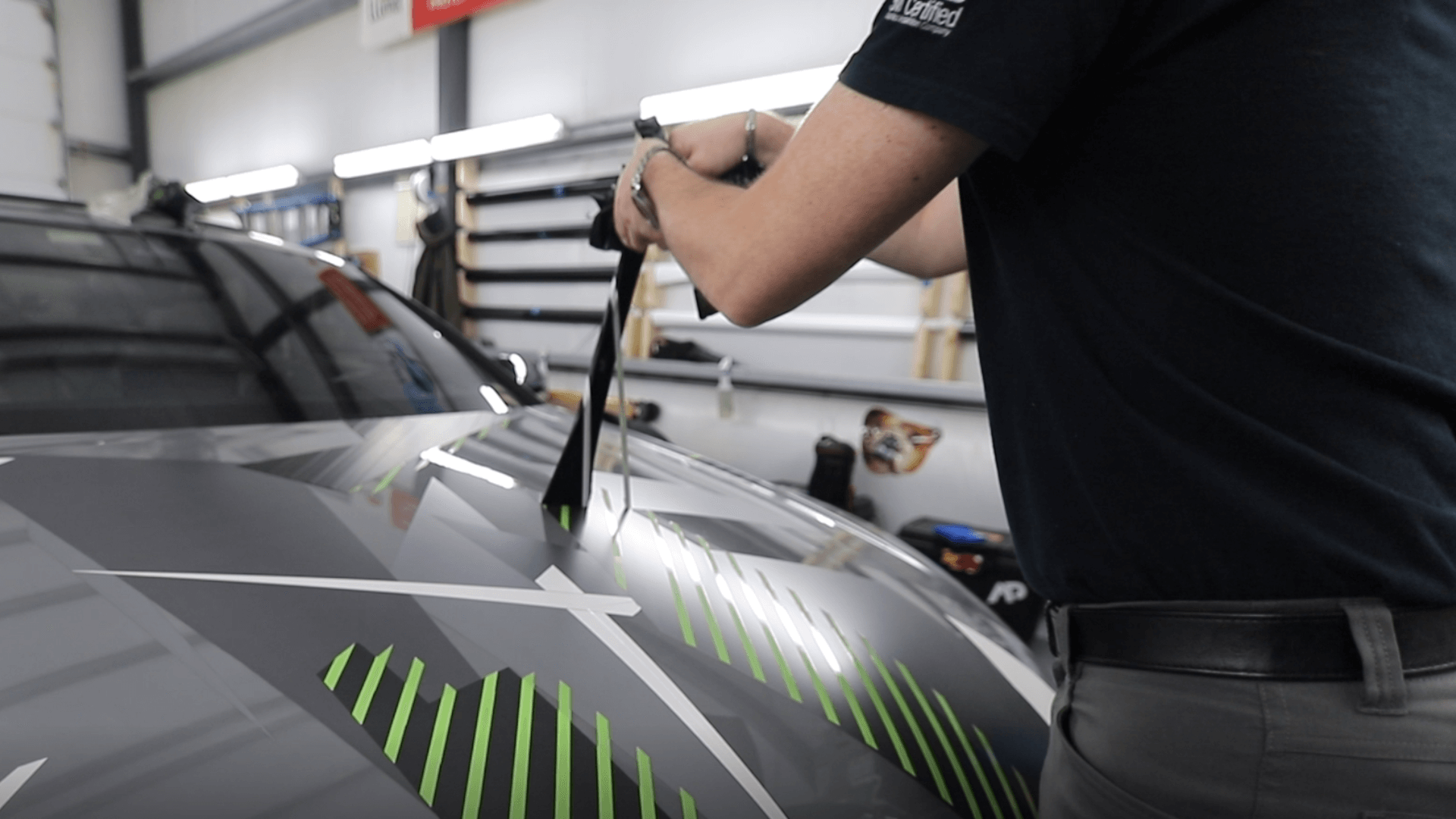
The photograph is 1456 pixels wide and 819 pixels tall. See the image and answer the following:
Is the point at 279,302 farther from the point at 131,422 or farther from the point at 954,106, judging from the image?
the point at 954,106

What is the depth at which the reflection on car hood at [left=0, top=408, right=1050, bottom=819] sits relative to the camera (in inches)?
21.1

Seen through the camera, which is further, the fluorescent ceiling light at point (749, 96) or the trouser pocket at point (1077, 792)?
the fluorescent ceiling light at point (749, 96)

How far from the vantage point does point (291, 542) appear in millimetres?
784

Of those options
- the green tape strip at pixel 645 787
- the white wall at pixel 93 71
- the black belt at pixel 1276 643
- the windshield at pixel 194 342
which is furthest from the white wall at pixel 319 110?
the black belt at pixel 1276 643

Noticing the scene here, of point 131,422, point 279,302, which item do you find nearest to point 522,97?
point 279,302

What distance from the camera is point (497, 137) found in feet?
13.7

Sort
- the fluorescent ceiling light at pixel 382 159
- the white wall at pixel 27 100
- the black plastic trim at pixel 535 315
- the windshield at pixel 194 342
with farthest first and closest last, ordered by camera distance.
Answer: the fluorescent ceiling light at pixel 382 159 → the white wall at pixel 27 100 → the black plastic trim at pixel 535 315 → the windshield at pixel 194 342

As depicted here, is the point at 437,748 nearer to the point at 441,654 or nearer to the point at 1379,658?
the point at 441,654

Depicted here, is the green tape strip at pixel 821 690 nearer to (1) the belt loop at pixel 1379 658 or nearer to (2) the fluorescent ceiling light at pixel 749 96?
(1) the belt loop at pixel 1379 658

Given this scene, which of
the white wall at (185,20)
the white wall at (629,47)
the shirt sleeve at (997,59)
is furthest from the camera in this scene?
the white wall at (185,20)

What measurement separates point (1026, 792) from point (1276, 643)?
0.40 meters

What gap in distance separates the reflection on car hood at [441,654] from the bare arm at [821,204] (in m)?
0.37

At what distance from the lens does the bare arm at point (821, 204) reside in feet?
1.60

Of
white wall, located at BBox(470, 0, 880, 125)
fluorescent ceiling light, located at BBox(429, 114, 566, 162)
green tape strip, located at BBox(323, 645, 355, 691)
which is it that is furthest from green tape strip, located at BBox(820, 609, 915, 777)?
fluorescent ceiling light, located at BBox(429, 114, 566, 162)
